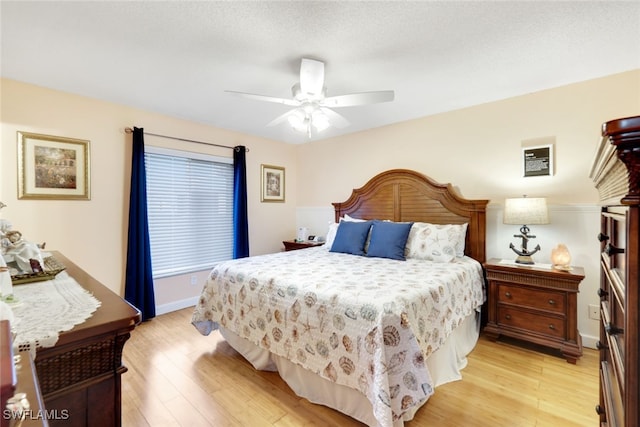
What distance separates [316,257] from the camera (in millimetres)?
2975

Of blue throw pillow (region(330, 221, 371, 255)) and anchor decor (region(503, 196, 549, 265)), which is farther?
blue throw pillow (region(330, 221, 371, 255))

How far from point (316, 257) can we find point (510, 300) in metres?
1.87

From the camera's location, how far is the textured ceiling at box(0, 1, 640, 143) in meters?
1.67

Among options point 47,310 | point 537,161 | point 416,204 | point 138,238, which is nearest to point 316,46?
point 47,310

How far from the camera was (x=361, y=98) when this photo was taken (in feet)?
7.23

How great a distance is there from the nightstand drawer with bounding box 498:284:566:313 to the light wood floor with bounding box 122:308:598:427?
0.42 meters

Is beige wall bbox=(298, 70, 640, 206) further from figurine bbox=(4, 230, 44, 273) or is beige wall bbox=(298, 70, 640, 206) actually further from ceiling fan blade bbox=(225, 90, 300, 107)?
figurine bbox=(4, 230, 44, 273)

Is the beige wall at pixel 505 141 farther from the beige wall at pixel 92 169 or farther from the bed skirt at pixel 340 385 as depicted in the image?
the beige wall at pixel 92 169

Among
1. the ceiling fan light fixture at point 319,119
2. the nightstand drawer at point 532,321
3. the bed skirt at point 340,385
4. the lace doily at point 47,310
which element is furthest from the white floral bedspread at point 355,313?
the ceiling fan light fixture at point 319,119

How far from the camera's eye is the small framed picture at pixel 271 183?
458cm

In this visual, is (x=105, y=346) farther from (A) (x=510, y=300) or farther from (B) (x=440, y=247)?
(A) (x=510, y=300)

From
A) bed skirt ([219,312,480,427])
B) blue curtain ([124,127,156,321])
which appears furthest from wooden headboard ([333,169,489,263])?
blue curtain ([124,127,156,321])

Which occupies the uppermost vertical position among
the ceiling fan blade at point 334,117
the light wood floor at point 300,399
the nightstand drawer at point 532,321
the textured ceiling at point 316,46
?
the textured ceiling at point 316,46

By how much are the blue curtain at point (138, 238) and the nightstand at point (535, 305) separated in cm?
365
